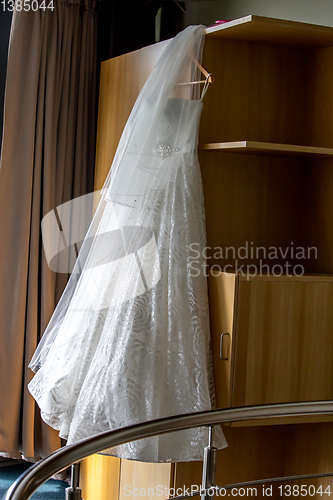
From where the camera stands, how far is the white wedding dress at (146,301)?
1.97 m

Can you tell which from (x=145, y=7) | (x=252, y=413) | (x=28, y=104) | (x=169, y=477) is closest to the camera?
(x=252, y=413)

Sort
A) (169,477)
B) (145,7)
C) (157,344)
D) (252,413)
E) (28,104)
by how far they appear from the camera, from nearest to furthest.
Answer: (252,413), (157,344), (169,477), (28,104), (145,7)

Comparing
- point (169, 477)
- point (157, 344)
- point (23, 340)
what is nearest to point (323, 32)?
point (157, 344)

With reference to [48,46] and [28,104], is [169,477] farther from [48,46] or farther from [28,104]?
[48,46]

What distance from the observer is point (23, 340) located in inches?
114

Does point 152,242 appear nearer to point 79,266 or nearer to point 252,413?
point 79,266

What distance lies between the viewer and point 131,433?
1296 millimetres

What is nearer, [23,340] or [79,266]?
[79,266]

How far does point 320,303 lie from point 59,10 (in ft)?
6.82

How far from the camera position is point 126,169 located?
2.10 meters

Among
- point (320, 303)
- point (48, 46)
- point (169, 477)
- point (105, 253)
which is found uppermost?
point (48, 46)

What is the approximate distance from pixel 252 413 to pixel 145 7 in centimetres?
252

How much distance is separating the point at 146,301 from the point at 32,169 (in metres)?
1.23

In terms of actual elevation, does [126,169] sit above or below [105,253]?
above
